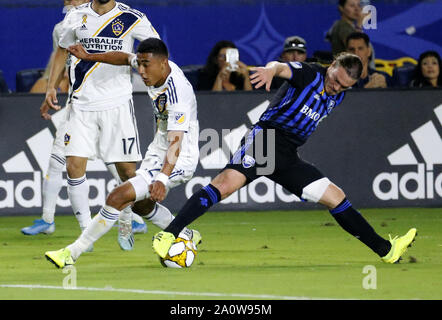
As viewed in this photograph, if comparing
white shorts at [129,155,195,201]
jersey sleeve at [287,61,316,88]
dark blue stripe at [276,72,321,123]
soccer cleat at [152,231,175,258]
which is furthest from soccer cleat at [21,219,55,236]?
jersey sleeve at [287,61,316,88]

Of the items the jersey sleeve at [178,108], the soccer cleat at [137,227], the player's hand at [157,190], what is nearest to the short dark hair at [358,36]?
the soccer cleat at [137,227]

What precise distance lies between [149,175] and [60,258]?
0.94 meters

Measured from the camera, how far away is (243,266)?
28.8 ft

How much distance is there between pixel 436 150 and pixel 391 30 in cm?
383

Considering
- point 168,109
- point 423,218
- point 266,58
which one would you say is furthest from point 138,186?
point 266,58

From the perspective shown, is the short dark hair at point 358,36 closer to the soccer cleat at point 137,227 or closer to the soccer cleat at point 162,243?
the soccer cleat at point 137,227

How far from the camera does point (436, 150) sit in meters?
13.1

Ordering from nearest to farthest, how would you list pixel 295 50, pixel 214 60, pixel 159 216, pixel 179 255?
pixel 179 255, pixel 159 216, pixel 295 50, pixel 214 60

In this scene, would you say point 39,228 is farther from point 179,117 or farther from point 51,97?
point 179,117

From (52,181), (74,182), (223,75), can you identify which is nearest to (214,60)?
(223,75)

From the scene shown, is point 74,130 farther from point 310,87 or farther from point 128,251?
point 310,87

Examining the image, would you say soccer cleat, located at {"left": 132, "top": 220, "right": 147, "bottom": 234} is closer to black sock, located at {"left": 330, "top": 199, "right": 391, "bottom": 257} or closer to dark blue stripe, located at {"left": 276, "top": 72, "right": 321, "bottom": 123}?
dark blue stripe, located at {"left": 276, "top": 72, "right": 321, "bottom": 123}

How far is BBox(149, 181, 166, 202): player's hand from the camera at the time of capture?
817cm

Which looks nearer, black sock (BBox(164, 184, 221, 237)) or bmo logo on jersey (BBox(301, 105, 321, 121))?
black sock (BBox(164, 184, 221, 237))
